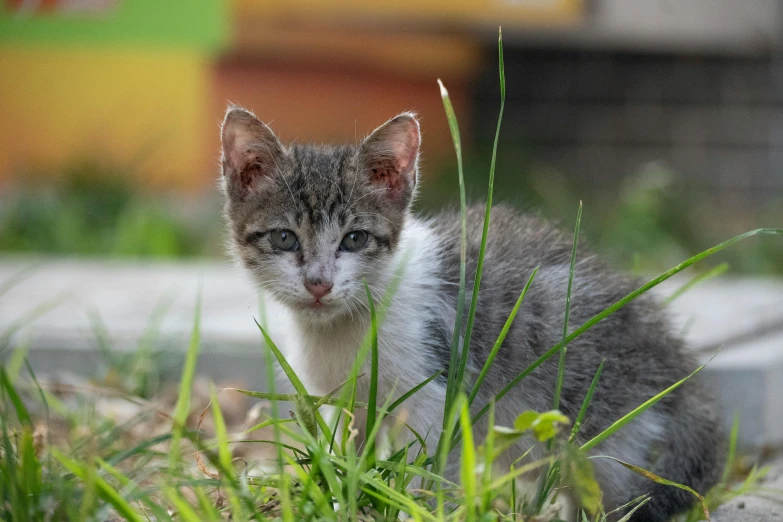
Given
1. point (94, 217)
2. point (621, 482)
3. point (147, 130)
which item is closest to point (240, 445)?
point (621, 482)

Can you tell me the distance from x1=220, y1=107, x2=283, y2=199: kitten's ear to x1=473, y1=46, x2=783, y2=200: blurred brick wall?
20.6 ft

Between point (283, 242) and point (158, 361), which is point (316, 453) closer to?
point (283, 242)

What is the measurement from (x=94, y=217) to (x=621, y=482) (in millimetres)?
5421

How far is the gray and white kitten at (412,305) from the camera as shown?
2.60m

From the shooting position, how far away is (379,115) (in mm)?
8609

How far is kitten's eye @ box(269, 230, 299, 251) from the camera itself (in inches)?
105

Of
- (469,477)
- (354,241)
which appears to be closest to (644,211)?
(354,241)

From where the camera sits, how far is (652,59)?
9.05m

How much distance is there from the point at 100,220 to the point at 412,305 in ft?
16.5

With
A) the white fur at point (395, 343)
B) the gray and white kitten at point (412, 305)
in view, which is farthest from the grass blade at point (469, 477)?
the gray and white kitten at point (412, 305)

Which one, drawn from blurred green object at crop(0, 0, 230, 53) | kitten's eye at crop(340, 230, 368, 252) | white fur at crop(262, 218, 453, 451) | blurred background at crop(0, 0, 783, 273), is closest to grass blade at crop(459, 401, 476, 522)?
white fur at crop(262, 218, 453, 451)

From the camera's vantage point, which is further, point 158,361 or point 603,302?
point 158,361

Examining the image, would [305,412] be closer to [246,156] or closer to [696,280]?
[246,156]

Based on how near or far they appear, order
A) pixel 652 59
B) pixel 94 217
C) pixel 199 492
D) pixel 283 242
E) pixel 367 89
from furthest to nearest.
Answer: pixel 652 59
pixel 367 89
pixel 94 217
pixel 283 242
pixel 199 492
